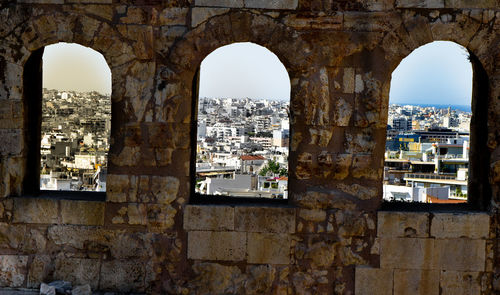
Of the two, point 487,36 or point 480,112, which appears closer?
point 487,36

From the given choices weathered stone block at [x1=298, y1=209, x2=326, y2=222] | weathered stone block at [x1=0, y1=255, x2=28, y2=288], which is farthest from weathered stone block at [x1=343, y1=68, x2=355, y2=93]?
weathered stone block at [x1=0, y1=255, x2=28, y2=288]

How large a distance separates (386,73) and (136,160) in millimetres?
2668

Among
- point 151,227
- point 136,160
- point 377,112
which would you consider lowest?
point 151,227

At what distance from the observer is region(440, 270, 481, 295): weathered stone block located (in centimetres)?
635

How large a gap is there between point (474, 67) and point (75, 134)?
1648 centimetres

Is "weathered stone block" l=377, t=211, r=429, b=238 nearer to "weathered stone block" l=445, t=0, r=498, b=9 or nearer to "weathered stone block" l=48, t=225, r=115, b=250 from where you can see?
"weathered stone block" l=445, t=0, r=498, b=9

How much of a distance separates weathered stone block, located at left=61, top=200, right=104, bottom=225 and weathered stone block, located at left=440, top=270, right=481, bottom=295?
3.54m

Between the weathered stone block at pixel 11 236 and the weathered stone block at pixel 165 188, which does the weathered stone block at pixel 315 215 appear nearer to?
the weathered stone block at pixel 165 188

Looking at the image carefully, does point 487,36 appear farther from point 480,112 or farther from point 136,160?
point 136,160

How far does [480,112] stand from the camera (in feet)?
21.9

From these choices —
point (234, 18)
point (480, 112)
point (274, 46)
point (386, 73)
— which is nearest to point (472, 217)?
point (480, 112)

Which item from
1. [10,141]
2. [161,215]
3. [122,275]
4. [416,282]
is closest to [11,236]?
[10,141]

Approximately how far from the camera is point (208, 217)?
643 cm

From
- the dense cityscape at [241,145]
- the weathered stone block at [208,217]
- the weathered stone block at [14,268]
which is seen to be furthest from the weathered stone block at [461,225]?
the dense cityscape at [241,145]
